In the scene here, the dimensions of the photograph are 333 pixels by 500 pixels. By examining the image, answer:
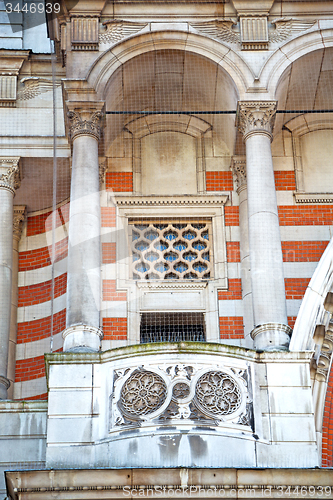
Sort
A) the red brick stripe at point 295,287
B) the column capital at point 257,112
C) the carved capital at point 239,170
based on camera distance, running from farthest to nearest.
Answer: the carved capital at point 239,170, the red brick stripe at point 295,287, the column capital at point 257,112

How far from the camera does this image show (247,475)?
1224 cm

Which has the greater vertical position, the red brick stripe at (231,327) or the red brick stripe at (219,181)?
the red brick stripe at (219,181)

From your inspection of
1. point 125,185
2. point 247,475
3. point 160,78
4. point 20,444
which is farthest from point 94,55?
point 247,475

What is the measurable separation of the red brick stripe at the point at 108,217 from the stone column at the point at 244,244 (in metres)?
2.27

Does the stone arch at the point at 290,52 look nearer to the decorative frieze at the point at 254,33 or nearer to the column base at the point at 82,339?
the decorative frieze at the point at 254,33

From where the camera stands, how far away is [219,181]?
57.9 ft

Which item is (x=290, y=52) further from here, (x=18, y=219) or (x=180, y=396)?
(x=180, y=396)

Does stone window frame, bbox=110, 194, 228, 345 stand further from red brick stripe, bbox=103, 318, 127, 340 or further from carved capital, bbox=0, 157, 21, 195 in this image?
carved capital, bbox=0, 157, 21, 195

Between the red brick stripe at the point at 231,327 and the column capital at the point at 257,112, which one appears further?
the red brick stripe at the point at 231,327

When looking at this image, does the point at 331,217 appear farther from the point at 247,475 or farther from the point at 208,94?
the point at 247,475

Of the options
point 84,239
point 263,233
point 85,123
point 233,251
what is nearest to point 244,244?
point 233,251

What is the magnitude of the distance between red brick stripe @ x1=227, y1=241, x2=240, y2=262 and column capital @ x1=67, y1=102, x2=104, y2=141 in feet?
9.98

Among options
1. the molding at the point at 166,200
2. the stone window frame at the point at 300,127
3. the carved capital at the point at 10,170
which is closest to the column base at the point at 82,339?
the molding at the point at 166,200

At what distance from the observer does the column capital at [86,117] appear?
16.0 meters
